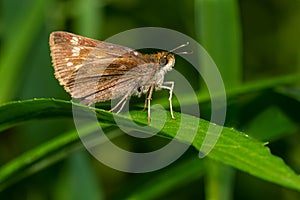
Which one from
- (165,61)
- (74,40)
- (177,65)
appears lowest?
(177,65)

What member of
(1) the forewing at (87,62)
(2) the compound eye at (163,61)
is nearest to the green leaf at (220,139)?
(1) the forewing at (87,62)

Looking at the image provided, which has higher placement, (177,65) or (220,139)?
(220,139)

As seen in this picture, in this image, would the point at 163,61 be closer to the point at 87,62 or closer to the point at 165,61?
the point at 165,61

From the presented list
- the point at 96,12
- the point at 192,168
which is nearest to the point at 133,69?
the point at 192,168

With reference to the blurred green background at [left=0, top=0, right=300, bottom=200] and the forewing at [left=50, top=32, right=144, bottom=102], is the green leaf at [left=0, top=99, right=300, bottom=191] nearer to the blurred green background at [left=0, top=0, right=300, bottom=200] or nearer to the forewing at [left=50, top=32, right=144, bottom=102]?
the forewing at [left=50, top=32, right=144, bottom=102]

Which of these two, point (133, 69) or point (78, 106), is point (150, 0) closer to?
point (133, 69)

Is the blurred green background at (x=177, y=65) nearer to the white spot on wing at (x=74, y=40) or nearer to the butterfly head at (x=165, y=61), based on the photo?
the butterfly head at (x=165, y=61)

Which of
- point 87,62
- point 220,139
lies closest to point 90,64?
point 87,62
